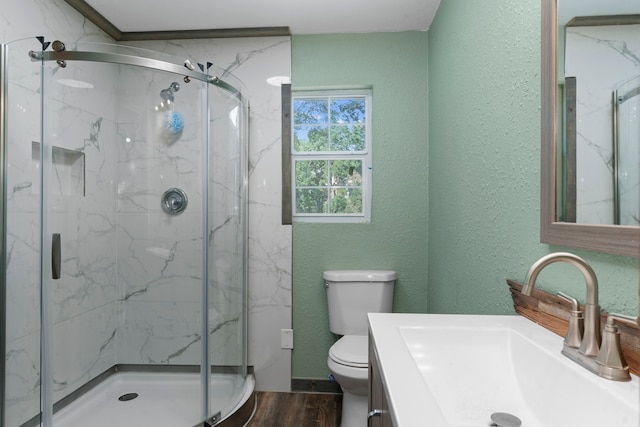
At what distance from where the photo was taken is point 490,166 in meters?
1.27

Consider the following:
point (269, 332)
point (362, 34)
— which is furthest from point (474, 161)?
point (269, 332)

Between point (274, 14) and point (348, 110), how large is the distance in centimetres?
74

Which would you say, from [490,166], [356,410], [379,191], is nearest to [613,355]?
Result: [490,166]

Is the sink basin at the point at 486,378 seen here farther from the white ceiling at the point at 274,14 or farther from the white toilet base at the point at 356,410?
the white ceiling at the point at 274,14

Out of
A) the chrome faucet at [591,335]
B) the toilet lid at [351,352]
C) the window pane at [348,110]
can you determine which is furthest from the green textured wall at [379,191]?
the chrome faucet at [591,335]

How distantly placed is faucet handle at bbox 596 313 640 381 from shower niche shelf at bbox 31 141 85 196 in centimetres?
201

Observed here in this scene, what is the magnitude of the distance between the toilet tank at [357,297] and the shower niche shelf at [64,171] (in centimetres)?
144

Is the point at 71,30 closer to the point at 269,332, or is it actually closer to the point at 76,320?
the point at 76,320

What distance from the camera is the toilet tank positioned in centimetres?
215

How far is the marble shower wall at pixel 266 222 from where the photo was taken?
2314 mm

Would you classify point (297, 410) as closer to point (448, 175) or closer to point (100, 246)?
point (100, 246)

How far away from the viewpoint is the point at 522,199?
3.46 ft

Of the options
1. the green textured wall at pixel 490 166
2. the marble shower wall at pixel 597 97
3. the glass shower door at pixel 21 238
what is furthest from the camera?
the glass shower door at pixel 21 238

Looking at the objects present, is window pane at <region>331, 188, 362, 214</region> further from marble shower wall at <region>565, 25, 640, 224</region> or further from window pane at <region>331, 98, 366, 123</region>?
marble shower wall at <region>565, 25, 640, 224</region>
